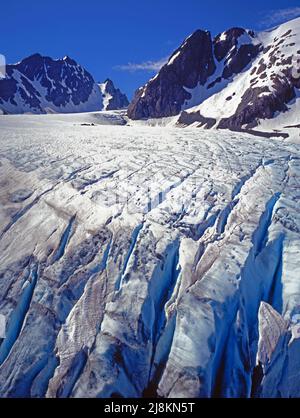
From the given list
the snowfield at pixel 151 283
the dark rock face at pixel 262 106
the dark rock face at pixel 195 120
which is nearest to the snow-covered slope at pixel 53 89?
the dark rock face at pixel 195 120

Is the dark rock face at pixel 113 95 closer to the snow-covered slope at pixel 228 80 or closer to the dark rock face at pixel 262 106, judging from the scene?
the snow-covered slope at pixel 228 80

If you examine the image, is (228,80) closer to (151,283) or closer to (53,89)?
(151,283)

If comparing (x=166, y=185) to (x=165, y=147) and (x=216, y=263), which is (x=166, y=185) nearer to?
(x=216, y=263)

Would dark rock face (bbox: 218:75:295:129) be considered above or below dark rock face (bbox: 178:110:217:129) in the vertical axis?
above

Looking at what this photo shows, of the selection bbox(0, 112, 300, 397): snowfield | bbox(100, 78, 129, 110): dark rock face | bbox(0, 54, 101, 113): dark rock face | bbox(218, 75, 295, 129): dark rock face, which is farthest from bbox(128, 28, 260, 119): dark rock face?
bbox(0, 112, 300, 397): snowfield

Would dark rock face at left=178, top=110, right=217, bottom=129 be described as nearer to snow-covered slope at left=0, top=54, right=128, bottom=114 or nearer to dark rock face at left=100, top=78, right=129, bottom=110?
snow-covered slope at left=0, top=54, right=128, bottom=114

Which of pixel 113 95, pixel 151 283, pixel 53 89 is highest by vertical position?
pixel 151 283

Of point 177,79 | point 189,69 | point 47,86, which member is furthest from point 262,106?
point 47,86
